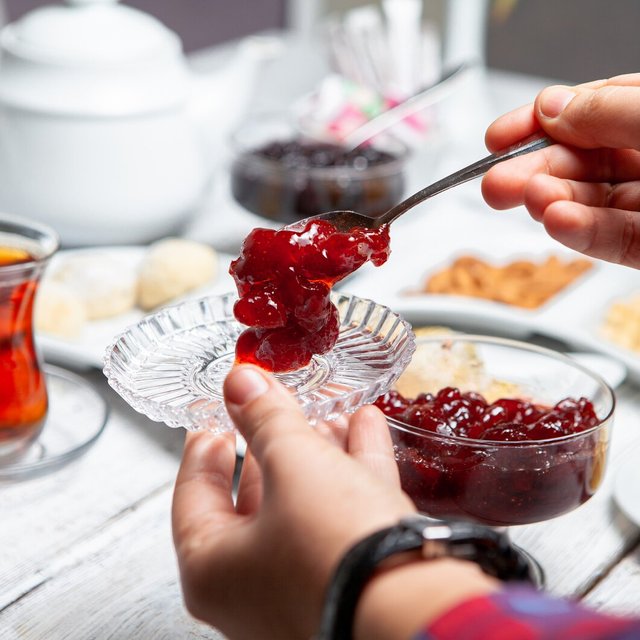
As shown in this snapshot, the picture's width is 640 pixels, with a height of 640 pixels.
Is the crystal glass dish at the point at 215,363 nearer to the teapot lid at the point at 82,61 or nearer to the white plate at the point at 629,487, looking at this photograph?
the white plate at the point at 629,487

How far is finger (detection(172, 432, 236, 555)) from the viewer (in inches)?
22.2

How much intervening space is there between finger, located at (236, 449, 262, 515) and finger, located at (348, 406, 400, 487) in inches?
2.5

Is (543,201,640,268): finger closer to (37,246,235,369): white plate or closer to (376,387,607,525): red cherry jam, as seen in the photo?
(376,387,607,525): red cherry jam

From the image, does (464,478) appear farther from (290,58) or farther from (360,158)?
(290,58)

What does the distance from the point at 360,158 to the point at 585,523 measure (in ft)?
2.42

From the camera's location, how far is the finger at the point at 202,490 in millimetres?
563

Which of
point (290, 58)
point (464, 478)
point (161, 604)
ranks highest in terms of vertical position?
point (464, 478)

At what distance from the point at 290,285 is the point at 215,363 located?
3.9 inches

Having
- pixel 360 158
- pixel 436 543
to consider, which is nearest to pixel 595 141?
pixel 436 543

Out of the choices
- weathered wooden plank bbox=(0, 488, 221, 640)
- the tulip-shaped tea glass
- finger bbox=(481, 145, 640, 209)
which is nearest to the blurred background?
the tulip-shaped tea glass

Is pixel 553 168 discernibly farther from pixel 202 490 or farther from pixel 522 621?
pixel 522 621

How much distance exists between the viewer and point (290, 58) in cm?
234

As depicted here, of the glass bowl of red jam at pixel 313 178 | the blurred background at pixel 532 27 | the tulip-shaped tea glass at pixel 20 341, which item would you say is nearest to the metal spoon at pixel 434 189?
the tulip-shaped tea glass at pixel 20 341

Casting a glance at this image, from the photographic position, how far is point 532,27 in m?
3.10
